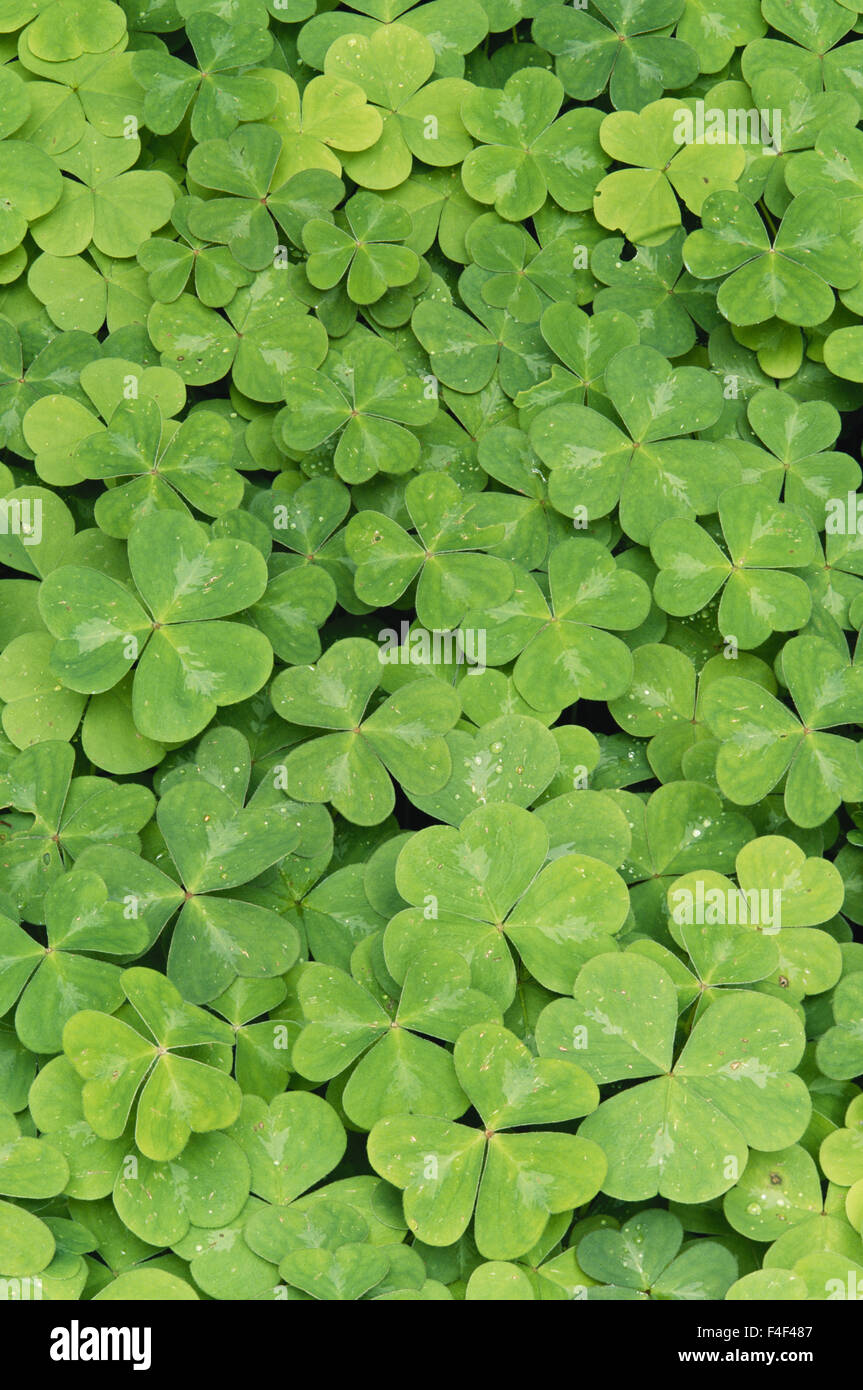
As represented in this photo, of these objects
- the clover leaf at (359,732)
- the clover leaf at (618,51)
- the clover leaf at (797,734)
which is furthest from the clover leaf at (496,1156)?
the clover leaf at (618,51)

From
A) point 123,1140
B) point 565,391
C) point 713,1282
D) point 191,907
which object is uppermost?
point 565,391

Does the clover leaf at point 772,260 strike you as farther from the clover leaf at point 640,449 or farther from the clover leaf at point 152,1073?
the clover leaf at point 152,1073

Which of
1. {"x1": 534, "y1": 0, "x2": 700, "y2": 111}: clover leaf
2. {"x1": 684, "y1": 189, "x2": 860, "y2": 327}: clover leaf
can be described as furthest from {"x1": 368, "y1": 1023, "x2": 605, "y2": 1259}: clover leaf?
{"x1": 534, "y1": 0, "x2": 700, "y2": 111}: clover leaf

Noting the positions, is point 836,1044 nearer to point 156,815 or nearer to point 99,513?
point 156,815

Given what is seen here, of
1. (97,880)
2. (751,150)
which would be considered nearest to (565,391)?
(751,150)

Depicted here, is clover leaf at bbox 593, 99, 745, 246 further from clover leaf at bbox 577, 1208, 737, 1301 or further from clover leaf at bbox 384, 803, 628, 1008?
clover leaf at bbox 577, 1208, 737, 1301

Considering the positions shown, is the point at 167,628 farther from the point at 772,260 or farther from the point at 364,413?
the point at 772,260

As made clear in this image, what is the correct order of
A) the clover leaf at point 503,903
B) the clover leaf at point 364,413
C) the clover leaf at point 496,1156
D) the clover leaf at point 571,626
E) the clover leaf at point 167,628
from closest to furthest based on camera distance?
the clover leaf at point 496,1156
the clover leaf at point 503,903
the clover leaf at point 167,628
the clover leaf at point 571,626
the clover leaf at point 364,413

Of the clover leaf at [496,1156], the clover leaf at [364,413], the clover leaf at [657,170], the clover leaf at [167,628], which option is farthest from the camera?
the clover leaf at [657,170]
